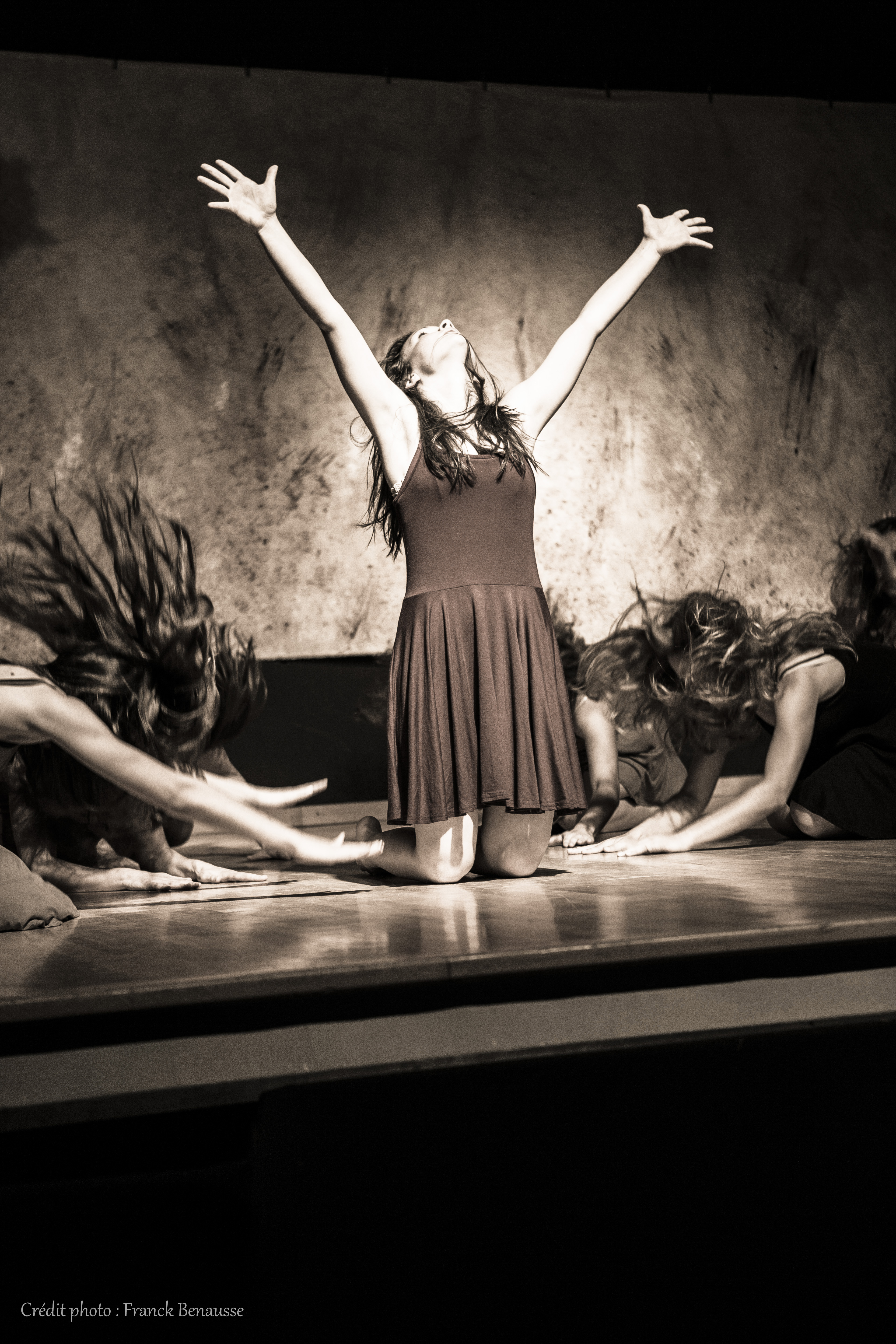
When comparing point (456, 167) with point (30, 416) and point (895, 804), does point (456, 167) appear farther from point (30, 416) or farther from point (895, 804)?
point (895, 804)

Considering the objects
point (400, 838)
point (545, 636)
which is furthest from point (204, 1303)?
point (545, 636)

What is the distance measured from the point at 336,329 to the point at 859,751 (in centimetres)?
173

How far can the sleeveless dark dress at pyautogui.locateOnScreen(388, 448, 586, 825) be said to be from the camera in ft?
8.04

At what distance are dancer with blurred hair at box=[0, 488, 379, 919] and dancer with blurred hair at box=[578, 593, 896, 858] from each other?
36.1 inches

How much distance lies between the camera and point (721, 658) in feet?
9.41

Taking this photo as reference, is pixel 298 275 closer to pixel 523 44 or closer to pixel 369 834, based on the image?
pixel 369 834

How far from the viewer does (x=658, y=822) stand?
301 cm

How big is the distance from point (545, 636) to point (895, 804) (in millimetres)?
1122

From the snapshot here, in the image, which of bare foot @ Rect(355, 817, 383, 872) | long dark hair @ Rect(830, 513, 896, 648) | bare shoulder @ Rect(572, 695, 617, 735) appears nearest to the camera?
bare foot @ Rect(355, 817, 383, 872)

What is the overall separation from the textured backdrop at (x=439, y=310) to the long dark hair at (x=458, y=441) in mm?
1465

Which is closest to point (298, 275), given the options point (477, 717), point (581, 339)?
point (581, 339)

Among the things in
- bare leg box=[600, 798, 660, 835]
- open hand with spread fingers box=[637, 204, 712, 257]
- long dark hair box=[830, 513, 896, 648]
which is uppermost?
→ open hand with spread fingers box=[637, 204, 712, 257]

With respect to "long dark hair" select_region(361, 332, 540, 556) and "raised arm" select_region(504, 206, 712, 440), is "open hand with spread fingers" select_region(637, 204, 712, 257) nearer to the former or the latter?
"raised arm" select_region(504, 206, 712, 440)

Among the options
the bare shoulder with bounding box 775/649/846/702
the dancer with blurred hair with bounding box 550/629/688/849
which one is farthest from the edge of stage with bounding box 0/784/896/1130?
the dancer with blurred hair with bounding box 550/629/688/849
